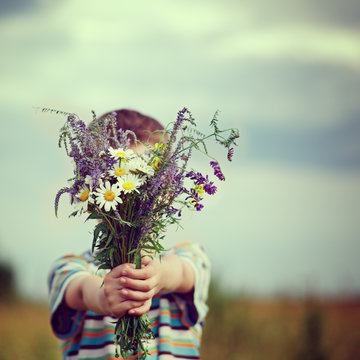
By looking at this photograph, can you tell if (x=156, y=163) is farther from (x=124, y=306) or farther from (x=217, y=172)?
(x=124, y=306)

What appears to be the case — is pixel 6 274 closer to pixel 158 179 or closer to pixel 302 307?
pixel 302 307

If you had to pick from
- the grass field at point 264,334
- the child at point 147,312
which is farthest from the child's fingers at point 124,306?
the grass field at point 264,334

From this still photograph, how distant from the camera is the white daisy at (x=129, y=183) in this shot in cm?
196

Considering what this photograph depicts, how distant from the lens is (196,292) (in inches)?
114

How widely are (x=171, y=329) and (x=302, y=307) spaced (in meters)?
4.59

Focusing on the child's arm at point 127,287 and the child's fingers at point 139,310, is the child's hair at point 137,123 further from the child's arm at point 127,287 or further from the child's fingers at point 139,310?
the child's fingers at point 139,310

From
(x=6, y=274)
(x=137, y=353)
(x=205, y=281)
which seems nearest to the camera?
(x=137, y=353)

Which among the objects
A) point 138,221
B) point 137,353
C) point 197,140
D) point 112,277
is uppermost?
point 197,140

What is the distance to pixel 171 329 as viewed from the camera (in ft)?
9.35

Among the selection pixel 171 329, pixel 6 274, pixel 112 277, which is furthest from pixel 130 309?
pixel 6 274

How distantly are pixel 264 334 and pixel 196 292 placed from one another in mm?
4896

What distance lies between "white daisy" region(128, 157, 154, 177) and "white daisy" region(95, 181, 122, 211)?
0.37 ft

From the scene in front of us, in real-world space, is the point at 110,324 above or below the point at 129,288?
below

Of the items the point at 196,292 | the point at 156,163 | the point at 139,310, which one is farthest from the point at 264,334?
the point at 156,163
